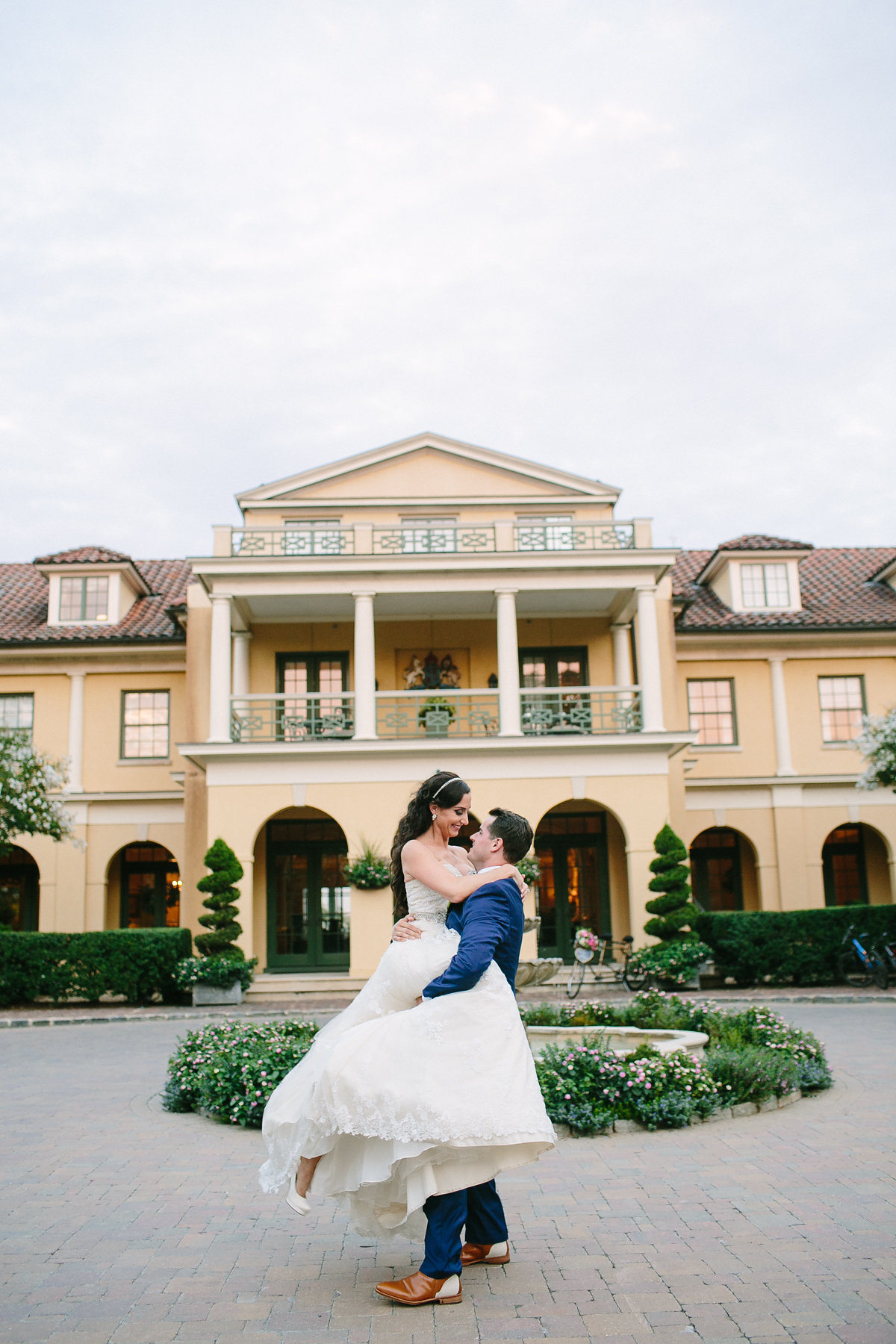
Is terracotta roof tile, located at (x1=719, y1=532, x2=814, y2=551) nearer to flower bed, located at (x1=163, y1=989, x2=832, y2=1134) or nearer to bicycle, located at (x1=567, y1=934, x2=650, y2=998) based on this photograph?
bicycle, located at (x1=567, y1=934, x2=650, y2=998)

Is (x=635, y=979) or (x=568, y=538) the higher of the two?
(x=568, y=538)

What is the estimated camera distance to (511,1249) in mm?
5504

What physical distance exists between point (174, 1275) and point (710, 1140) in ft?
13.7

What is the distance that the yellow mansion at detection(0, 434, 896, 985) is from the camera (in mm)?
20688

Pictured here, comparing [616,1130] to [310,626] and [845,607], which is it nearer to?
[310,626]

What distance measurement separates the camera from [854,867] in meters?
26.6

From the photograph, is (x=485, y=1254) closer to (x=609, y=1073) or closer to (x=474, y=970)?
(x=474, y=970)

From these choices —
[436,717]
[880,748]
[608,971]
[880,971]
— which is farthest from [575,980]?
[880,748]

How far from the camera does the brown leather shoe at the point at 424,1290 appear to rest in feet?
15.3

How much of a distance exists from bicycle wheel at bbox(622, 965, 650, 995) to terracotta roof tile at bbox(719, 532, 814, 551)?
37.2 ft

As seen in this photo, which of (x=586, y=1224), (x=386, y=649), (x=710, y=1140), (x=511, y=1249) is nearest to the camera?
(x=511, y=1249)

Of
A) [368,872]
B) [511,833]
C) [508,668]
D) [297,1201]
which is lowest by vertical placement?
[297,1201]

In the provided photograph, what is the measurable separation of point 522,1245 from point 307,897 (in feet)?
57.3

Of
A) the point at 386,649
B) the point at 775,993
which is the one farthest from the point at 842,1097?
the point at 386,649
